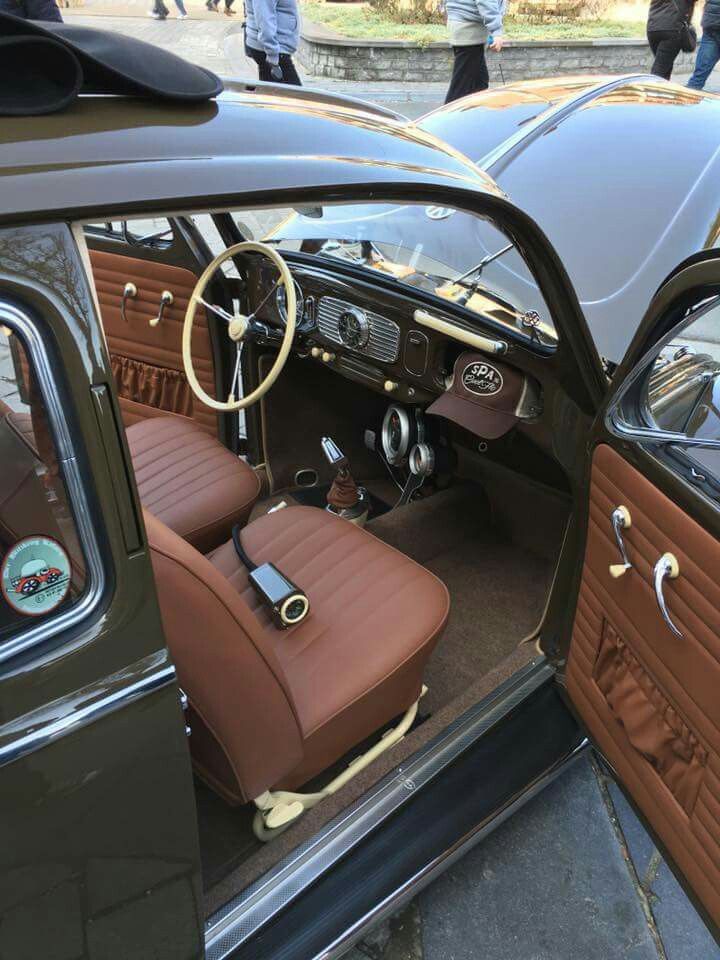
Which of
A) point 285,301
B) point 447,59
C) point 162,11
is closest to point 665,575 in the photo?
point 285,301

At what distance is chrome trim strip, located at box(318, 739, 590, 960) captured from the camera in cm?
146

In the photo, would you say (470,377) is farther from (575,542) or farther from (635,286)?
(635,286)

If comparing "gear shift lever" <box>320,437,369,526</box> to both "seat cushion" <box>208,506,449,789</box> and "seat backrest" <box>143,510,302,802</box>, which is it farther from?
"seat backrest" <box>143,510,302,802</box>

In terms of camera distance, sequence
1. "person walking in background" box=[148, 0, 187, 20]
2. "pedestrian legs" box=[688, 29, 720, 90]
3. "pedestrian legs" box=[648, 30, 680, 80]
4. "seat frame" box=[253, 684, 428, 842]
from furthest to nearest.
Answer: "person walking in background" box=[148, 0, 187, 20] < "pedestrian legs" box=[688, 29, 720, 90] < "pedestrian legs" box=[648, 30, 680, 80] < "seat frame" box=[253, 684, 428, 842]

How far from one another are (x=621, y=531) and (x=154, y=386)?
2.14 meters

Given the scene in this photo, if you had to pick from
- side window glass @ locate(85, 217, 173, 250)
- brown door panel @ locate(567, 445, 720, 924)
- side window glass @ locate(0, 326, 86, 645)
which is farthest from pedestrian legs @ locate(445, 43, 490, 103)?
side window glass @ locate(0, 326, 86, 645)

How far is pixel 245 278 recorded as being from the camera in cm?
276

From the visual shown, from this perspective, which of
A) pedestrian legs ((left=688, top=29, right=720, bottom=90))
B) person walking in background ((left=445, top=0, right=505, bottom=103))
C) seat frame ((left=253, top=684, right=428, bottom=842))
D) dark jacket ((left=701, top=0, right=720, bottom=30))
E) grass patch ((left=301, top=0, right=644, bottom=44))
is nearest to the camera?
seat frame ((left=253, top=684, right=428, bottom=842))

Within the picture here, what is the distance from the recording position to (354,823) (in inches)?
61.9

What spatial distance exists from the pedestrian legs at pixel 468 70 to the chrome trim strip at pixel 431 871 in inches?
228

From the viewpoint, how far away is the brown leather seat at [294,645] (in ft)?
4.13

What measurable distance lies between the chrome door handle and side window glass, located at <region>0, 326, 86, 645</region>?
0.98 metres

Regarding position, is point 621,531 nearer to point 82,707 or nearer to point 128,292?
point 82,707

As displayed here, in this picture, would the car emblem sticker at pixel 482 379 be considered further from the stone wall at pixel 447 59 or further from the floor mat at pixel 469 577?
the stone wall at pixel 447 59
